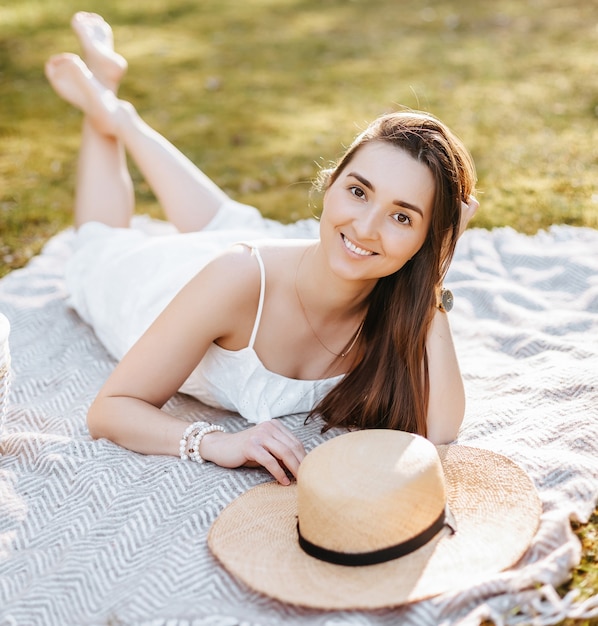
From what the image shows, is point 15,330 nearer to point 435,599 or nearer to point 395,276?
point 395,276

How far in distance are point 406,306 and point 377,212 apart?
0.48m

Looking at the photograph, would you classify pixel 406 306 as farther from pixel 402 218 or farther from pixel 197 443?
pixel 197 443

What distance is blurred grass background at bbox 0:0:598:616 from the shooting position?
581 centimetres

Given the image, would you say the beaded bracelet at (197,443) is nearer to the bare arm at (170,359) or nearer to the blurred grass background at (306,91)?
the bare arm at (170,359)

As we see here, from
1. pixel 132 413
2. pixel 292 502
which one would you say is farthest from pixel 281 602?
pixel 132 413

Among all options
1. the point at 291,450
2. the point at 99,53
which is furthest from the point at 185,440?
the point at 99,53

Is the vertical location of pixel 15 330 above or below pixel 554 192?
below

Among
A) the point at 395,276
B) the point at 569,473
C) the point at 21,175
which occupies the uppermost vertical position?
the point at 395,276

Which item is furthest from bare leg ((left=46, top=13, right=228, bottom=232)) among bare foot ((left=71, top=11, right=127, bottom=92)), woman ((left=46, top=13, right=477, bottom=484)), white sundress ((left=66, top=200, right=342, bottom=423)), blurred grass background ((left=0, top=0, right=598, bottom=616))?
woman ((left=46, top=13, right=477, bottom=484))

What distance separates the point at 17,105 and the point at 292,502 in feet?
20.7

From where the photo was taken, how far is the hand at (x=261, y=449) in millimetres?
2676

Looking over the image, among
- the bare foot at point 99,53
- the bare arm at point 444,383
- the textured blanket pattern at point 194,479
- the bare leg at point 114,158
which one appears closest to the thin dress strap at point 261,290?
the textured blanket pattern at point 194,479

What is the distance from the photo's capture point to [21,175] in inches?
248

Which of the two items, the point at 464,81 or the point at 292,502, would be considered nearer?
the point at 292,502
